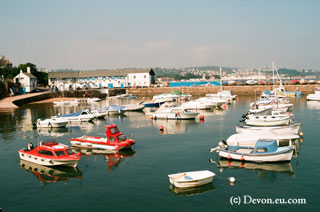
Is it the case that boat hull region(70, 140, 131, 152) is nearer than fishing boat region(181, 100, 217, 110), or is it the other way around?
boat hull region(70, 140, 131, 152)

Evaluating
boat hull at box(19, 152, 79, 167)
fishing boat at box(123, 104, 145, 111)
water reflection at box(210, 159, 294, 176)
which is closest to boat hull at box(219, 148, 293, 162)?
water reflection at box(210, 159, 294, 176)

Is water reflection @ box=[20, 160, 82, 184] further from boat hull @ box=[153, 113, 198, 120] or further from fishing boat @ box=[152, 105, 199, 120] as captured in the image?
fishing boat @ box=[152, 105, 199, 120]

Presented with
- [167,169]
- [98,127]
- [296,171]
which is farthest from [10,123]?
[296,171]

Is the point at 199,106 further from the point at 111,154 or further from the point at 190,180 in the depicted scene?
the point at 190,180

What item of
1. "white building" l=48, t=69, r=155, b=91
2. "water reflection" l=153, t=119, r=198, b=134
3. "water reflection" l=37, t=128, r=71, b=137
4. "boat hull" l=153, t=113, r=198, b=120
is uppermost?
"white building" l=48, t=69, r=155, b=91

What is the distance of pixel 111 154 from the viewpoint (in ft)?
111

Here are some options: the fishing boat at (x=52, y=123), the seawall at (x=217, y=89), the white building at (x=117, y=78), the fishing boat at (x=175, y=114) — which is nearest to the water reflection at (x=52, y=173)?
the fishing boat at (x=52, y=123)

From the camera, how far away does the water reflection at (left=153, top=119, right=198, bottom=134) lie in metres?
46.8

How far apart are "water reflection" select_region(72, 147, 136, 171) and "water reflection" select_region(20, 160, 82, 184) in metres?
3.71

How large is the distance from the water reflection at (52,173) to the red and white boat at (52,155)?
19.0 inches

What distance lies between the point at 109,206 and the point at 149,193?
333 centimetres

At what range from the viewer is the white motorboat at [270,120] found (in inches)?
1724

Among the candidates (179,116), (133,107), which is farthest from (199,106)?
(179,116)

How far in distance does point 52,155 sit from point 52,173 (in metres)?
1.81
